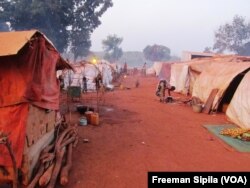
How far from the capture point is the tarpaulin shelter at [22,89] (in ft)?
18.7

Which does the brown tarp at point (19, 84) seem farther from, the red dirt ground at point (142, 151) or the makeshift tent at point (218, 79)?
the makeshift tent at point (218, 79)

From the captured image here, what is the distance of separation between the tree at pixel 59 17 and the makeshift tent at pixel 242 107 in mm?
25515

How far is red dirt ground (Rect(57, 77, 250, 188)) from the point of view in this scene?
6797mm

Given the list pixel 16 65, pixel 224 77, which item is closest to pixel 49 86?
pixel 16 65

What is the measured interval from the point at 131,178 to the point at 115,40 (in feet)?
264

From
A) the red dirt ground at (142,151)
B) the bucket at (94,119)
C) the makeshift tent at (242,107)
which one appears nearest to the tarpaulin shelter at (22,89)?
the red dirt ground at (142,151)

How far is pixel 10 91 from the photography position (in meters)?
5.94

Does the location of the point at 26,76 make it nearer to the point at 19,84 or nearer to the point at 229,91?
the point at 19,84

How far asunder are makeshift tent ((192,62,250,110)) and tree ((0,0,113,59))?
70.6ft

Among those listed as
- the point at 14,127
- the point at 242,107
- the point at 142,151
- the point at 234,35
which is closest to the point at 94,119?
the point at 142,151

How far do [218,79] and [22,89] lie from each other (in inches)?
486

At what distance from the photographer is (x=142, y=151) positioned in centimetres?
856

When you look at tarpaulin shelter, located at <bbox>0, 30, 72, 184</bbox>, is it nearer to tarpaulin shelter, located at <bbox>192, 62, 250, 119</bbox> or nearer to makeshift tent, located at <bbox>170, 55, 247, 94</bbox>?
tarpaulin shelter, located at <bbox>192, 62, 250, 119</bbox>

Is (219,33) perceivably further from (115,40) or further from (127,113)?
(127,113)
